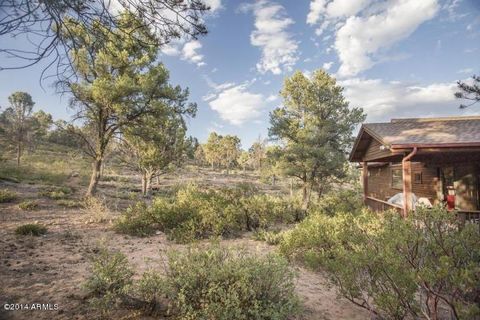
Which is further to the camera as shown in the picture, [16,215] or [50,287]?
[16,215]

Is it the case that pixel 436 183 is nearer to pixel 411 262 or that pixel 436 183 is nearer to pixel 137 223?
pixel 411 262

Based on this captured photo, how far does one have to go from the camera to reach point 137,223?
9.54 meters

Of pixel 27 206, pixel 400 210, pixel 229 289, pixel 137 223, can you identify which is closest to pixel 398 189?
pixel 400 210

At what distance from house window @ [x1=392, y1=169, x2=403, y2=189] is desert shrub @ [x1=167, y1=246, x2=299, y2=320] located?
14.2 metres

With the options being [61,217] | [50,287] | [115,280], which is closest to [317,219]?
[115,280]

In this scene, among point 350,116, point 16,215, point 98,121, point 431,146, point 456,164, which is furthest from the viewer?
point 350,116

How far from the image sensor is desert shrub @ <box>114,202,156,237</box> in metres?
9.34

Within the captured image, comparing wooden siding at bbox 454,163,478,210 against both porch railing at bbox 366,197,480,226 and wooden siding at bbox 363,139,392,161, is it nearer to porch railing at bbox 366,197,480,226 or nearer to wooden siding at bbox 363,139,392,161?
porch railing at bbox 366,197,480,226

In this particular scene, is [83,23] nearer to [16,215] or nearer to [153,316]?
[153,316]

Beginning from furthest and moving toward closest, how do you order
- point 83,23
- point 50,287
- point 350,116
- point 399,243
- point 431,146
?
1. point 350,116
2. point 431,146
3. point 50,287
4. point 83,23
5. point 399,243

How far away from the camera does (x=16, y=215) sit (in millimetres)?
10000

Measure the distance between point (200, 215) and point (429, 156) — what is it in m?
9.31

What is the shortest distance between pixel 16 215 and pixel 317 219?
440 inches

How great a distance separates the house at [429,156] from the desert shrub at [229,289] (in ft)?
21.8
